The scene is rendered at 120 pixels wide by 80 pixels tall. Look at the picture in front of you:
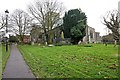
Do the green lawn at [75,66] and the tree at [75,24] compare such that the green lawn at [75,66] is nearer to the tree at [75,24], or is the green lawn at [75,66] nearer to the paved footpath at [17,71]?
the paved footpath at [17,71]

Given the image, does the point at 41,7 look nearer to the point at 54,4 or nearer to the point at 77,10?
the point at 54,4

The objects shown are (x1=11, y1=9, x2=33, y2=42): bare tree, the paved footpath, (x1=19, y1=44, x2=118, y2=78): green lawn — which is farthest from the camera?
(x1=11, y1=9, x2=33, y2=42): bare tree

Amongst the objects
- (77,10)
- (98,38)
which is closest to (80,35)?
(77,10)

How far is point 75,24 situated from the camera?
55312 mm

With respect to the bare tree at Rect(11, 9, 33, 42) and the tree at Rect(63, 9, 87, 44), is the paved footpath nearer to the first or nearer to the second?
the tree at Rect(63, 9, 87, 44)

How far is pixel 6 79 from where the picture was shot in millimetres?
8492

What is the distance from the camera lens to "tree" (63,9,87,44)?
53766mm

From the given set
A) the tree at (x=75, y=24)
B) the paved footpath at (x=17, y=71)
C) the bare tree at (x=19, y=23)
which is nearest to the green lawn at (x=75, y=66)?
the paved footpath at (x=17, y=71)

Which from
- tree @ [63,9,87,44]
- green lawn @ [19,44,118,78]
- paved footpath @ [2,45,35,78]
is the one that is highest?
tree @ [63,9,87,44]

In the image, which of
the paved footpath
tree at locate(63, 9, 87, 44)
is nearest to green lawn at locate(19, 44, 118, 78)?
the paved footpath

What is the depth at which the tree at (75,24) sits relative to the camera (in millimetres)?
53766

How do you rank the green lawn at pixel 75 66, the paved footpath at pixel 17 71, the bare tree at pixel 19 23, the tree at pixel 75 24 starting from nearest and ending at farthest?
the green lawn at pixel 75 66, the paved footpath at pixel 17 71, the tree at pixel 75 24, the bare tree at pixel 19 23

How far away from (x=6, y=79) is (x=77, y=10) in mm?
49719

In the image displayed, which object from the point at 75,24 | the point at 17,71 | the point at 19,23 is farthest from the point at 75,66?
the point at 19,23
